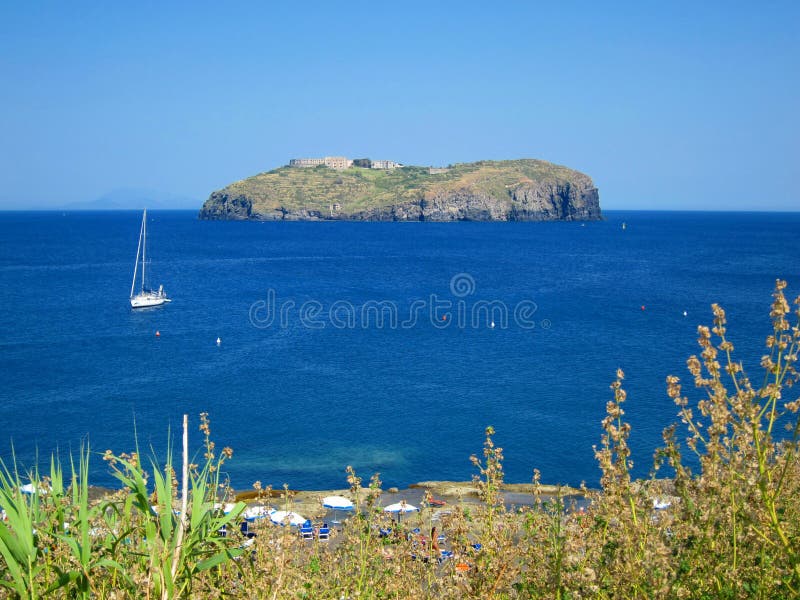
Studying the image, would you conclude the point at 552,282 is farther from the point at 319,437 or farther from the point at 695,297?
the point at 319,437

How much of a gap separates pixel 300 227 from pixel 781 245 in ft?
351

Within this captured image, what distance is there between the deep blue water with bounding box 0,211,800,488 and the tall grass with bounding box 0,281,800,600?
10760mm

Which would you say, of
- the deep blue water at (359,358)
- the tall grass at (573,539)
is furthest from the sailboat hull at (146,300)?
the tall grass at (573,539)

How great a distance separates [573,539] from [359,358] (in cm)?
4098

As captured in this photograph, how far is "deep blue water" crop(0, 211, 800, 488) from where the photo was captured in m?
30.4

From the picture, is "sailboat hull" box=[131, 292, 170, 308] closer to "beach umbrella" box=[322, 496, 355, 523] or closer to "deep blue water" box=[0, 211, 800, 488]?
"deep blue water" box=[0, 211, 800, 488]

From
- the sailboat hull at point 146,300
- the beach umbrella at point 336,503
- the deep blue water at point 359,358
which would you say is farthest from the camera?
the sailboat hull at point 146,300

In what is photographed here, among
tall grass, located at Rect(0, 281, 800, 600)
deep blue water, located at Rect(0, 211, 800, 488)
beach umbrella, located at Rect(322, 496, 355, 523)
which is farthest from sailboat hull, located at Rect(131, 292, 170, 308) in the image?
tall grass, located at Rect(0, 281, 800, 600)

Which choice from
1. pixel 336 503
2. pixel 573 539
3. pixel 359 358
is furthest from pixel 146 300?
pixel 573 539

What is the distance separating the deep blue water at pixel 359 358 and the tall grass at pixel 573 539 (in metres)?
10.8

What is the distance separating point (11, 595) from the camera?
440 centimetres

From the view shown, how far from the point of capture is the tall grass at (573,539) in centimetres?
335

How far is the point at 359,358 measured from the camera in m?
45.1

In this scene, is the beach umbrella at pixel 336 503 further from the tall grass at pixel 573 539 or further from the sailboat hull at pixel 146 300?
the sailboat hull at pixel 146 300
